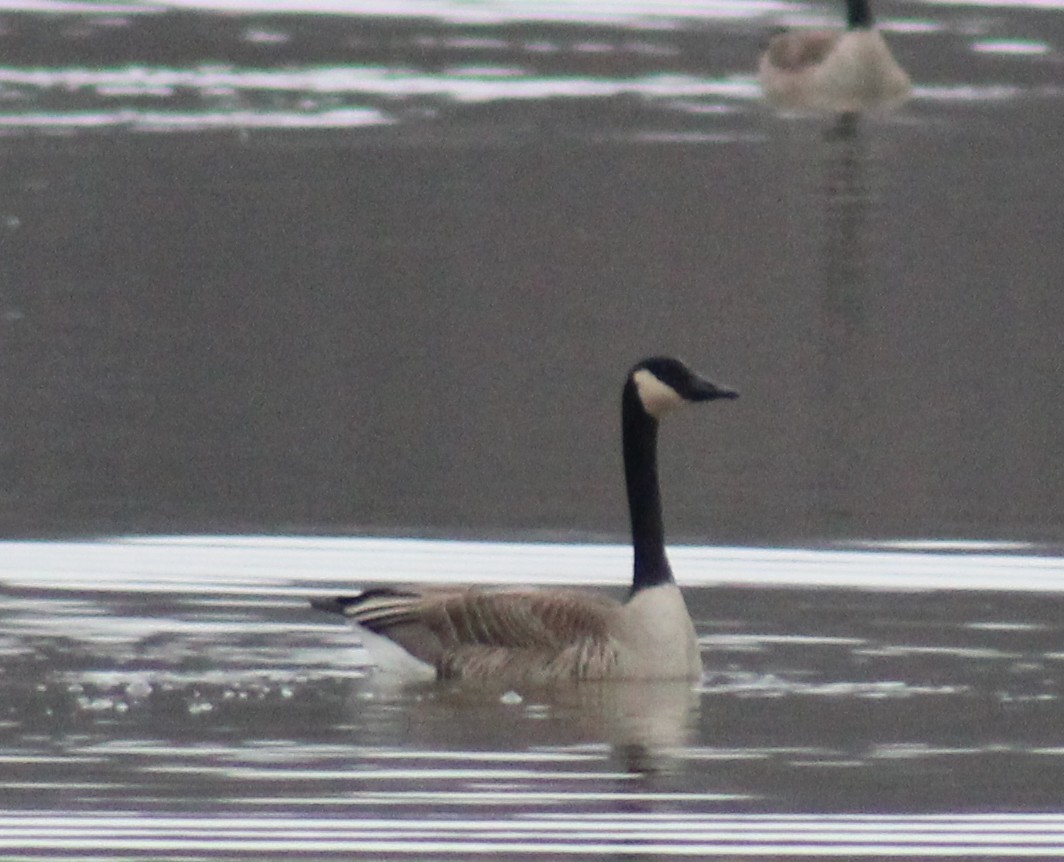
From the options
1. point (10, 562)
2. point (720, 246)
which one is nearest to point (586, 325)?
point (720, 246)

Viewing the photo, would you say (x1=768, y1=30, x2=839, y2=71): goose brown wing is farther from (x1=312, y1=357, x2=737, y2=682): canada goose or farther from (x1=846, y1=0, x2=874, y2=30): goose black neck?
(x1=312, y1=357, x2=737, y2=682): canada goose

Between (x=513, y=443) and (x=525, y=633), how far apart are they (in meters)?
4.98

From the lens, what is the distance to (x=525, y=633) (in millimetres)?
11953

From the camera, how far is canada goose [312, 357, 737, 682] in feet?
39.0

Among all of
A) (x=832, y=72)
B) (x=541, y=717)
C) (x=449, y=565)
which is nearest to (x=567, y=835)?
(x=541, y=717)

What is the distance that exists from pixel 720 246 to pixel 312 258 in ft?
10.3

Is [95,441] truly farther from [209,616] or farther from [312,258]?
[312,258]

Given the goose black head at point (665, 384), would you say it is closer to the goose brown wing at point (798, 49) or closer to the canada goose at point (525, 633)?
the canada goose at point (525, 633)

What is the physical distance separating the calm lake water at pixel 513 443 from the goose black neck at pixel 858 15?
1.00 m

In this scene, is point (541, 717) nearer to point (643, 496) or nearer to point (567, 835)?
point (643, 496)

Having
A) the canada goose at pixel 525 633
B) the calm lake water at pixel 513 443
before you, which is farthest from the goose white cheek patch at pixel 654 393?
the calm lake water at pixel 513 443

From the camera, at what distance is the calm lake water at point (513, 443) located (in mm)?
10211

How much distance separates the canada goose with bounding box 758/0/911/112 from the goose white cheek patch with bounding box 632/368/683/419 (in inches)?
795

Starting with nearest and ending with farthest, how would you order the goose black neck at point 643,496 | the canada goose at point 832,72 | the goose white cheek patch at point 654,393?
the goose black neck at point 643,496
the goose white cheek patch at point 654,393
the canada goose at point 832,72
